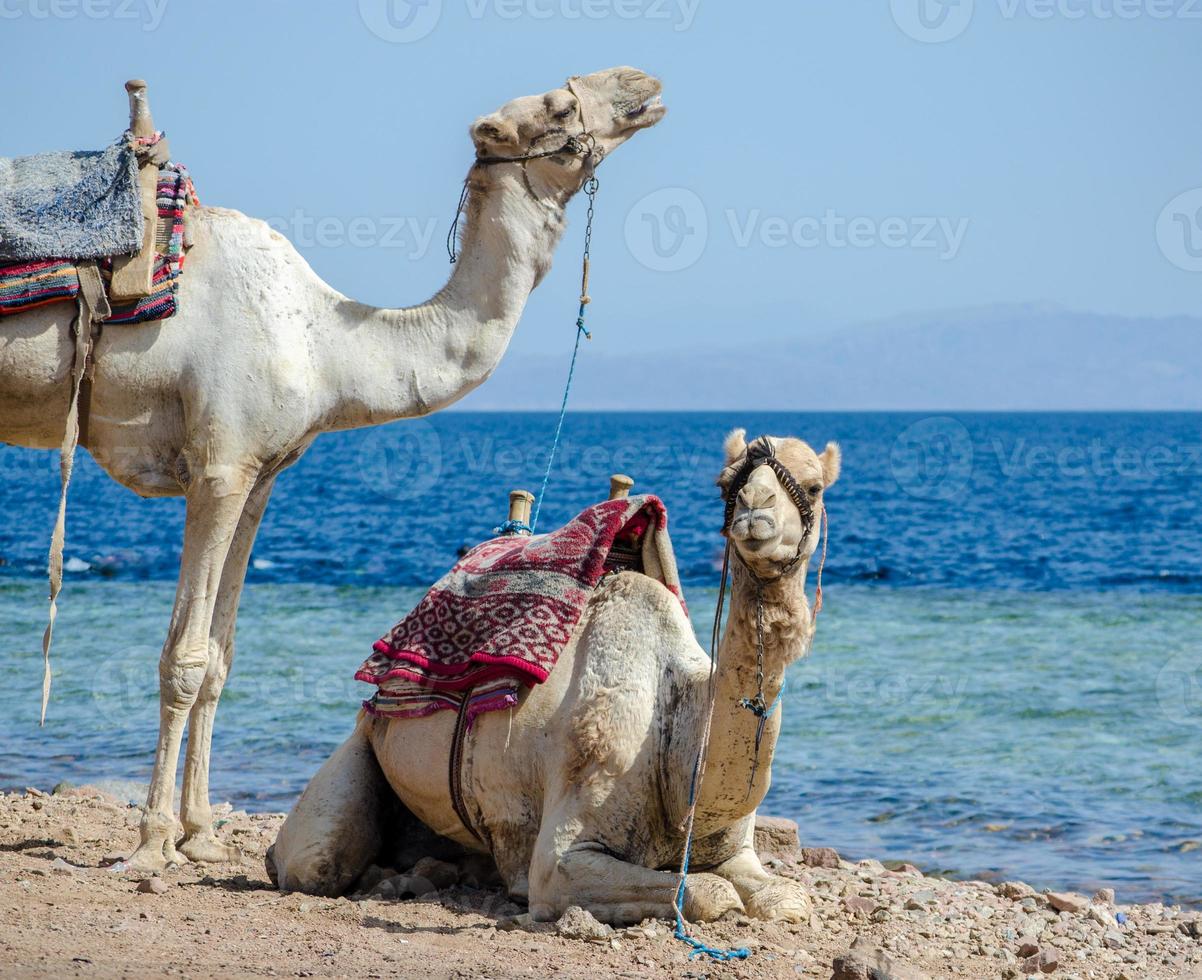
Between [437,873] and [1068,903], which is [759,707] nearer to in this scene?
[437,873]

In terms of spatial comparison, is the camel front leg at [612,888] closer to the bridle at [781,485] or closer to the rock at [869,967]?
the rock at [869,967]

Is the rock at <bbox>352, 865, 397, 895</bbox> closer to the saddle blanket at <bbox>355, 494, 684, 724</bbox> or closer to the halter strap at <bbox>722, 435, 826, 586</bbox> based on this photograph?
the saddle blanket at <bbox>355, 494, 684, 724</bbox>

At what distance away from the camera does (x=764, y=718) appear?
4.97m

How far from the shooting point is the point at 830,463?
16.4 feet

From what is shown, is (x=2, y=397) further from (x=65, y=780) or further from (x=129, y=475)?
(x=65, y=780)

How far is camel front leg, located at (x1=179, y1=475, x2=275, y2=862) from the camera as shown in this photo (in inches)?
262

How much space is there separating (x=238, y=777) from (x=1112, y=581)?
63.0 feet

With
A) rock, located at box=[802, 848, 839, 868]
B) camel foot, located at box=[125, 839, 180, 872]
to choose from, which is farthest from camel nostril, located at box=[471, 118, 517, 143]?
rock, located at box=[802, 848, 839, 868]

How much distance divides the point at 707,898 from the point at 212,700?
2534mm

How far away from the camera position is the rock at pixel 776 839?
24.6 feet

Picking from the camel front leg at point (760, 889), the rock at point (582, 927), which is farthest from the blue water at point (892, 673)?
the rock at point (582, 927)

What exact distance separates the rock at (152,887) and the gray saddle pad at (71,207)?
2352 millimetres

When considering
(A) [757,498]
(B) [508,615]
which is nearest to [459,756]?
(B) [508,615]

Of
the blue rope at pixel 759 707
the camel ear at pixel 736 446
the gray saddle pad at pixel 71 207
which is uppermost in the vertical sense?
the gray saddle pad at pixel 71 207
